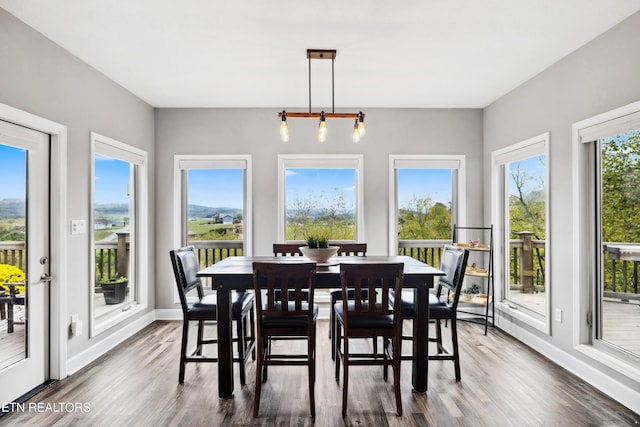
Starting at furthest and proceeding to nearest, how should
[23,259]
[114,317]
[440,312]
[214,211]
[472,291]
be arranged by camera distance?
[214,211]
[472,291]
[114,317]
[440,312]
[23,259]

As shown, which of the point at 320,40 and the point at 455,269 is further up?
the point at 320,40

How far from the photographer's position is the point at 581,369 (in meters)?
2.96

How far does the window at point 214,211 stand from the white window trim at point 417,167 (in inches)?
72.8

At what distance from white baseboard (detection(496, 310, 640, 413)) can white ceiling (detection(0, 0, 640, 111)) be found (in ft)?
8.28

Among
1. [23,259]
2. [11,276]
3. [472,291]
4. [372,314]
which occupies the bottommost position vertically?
[472,291]

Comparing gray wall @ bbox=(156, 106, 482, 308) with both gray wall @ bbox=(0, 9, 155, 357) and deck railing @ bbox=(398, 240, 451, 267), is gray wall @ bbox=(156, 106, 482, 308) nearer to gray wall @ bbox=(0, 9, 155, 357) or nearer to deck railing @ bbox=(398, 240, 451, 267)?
deck railing @ bbox=(398, 240, 451, 267)

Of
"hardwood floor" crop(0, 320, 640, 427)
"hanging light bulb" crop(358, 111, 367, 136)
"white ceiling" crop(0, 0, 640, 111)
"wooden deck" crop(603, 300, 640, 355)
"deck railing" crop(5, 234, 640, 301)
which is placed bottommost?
"hardwood floor" crop(0, 320, 640, 427)

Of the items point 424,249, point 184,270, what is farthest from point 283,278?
point 424,249

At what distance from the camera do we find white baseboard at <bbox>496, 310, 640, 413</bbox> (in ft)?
8.18

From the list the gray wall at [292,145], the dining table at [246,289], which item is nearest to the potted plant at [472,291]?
the gray wall at [292,145]

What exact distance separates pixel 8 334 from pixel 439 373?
10.5 feet

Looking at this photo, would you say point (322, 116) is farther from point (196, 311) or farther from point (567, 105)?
point (567, 105)

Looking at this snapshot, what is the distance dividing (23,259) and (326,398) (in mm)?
2362

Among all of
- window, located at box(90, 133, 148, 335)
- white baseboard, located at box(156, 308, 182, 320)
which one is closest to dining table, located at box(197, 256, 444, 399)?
window, located at box(90, 133, 148, 335)
